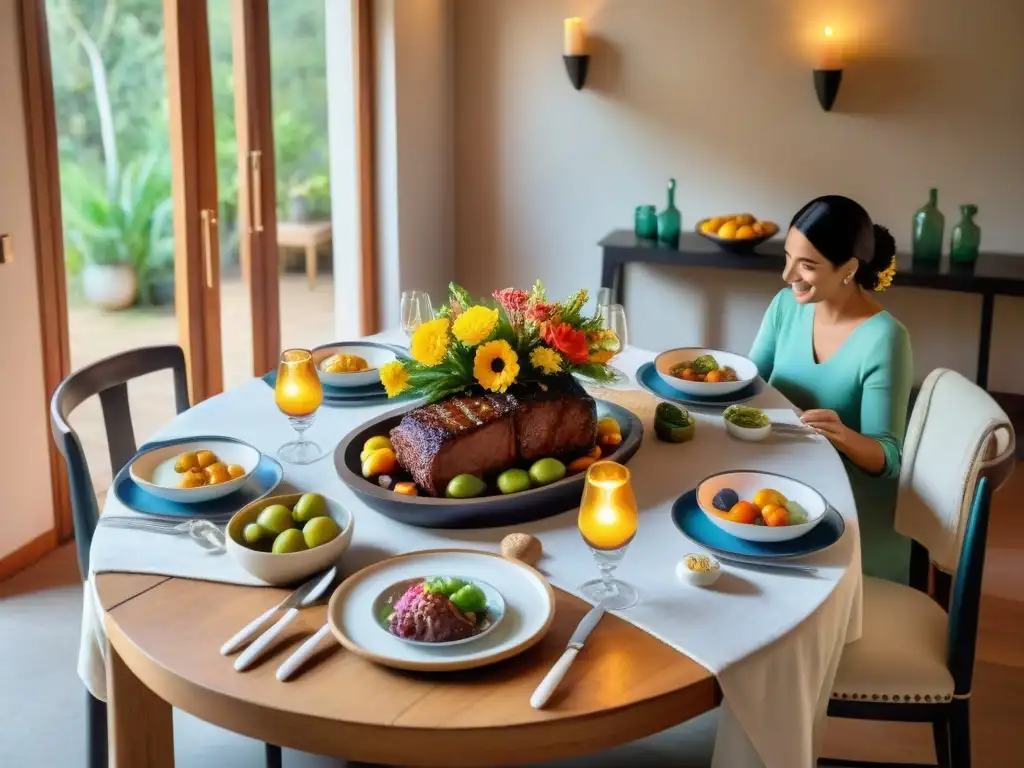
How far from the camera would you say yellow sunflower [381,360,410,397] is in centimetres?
189

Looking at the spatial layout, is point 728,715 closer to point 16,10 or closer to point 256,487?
point 256,487

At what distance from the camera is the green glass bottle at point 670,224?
434 centimetres

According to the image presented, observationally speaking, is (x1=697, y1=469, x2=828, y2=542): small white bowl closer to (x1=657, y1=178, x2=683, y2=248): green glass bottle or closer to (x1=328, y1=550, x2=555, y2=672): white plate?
(x1=328, y1=550, x2=555, y2=672): white plate

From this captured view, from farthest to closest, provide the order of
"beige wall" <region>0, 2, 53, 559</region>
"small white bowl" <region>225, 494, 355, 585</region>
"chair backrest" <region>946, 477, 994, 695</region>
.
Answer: "beige wall" <region>0, 2, 53, 559</region>
"chair backrest" <region>946, 477, 994, 695</region>
"small white bowl" <region>225, 494, 355, 585</region>

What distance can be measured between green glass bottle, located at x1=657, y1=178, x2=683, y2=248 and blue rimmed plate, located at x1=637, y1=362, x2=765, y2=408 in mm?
2009

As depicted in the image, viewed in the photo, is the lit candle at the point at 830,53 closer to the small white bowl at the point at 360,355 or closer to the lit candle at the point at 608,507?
the small white bowl at the point at 360,355

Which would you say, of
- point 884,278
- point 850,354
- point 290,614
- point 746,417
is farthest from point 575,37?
point 290,614

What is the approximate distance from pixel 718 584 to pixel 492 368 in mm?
544

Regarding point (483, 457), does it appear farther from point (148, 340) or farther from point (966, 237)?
point (966, 237)

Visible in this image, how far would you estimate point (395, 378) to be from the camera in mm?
1893

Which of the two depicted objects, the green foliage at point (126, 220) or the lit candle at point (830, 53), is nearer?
the green foliage at point (126, 220)

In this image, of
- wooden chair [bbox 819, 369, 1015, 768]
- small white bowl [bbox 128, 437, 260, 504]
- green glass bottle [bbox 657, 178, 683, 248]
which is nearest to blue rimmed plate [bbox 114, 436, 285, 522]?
small white bowl [bbox 128, 437, 260, 504]

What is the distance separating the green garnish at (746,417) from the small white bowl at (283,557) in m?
0.85

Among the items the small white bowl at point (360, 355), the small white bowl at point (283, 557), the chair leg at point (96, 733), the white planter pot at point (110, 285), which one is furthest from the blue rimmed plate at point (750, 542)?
the white planter pot at point (110, 285)
